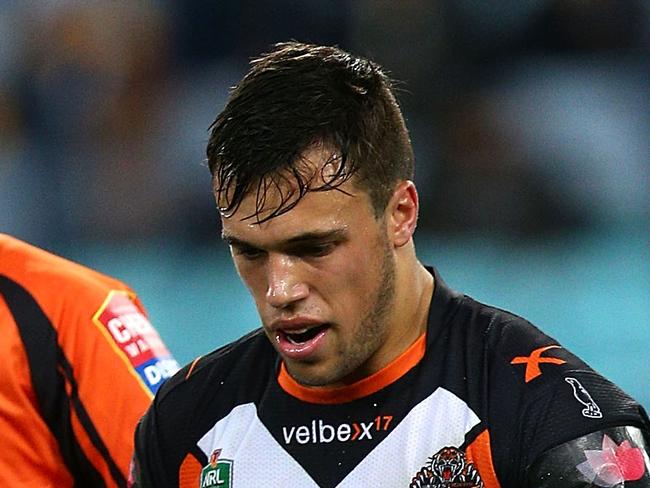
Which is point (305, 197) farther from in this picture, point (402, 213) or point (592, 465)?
point (592, 465)

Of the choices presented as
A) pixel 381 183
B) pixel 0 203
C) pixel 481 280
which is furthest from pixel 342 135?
pixel 0 203

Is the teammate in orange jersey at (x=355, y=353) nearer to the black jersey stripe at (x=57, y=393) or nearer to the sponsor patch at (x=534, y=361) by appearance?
the sponsor patch at (x=534, y=361)

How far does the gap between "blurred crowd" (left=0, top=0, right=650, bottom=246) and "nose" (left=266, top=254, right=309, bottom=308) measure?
12.5ft

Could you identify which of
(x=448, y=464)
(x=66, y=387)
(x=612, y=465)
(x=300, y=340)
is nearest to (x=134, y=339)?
(x=66, y=387)

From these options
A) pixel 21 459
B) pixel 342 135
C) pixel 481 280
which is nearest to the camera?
pixel 342 135

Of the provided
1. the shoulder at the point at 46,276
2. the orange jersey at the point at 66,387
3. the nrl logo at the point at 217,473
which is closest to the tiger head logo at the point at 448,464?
the nrl logo at the point at 217,473

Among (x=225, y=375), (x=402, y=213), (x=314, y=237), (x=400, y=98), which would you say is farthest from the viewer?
(x=400, y=98)

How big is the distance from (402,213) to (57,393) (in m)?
0.75

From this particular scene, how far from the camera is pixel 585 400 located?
2.16 m

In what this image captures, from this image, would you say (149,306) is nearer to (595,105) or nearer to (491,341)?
(595,105)

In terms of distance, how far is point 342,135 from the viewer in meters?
2.24

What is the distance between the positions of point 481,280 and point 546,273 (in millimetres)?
255

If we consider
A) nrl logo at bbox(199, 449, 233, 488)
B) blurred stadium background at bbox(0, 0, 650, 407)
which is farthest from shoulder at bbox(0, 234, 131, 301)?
blurred stadium background at bbox(0, 0, 650, 407)

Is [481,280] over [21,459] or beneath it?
beneath
